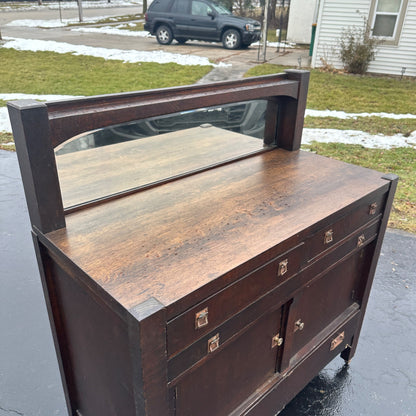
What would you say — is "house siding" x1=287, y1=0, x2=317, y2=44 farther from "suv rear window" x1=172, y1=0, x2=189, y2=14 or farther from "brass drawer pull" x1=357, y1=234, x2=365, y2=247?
"brass drawer pull" x1=357, y1=234, x2=365, y2=247

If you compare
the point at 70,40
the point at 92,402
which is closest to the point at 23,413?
the point at 92,402

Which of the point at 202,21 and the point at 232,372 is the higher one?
the point at 202,21

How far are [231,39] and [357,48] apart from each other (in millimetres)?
4034

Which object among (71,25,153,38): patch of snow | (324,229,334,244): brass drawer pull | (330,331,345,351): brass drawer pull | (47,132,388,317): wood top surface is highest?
(47,132,388,317): wood top surface

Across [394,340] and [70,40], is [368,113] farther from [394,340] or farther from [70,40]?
[70,40]

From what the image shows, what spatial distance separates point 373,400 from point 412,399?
17cm

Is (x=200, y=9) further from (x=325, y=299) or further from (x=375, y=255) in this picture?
(x=325, y=299)

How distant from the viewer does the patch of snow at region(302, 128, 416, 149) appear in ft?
16.0

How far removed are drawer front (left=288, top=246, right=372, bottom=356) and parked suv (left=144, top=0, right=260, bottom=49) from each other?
35.2 feet

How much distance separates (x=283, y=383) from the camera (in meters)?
1.51

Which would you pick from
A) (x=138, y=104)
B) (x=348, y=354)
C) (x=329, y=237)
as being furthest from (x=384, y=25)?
(x=138, y=104)

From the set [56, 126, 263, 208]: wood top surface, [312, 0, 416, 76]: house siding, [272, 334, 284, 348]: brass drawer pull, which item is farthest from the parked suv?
[272, 334, 284, 348]: brass drawer pull

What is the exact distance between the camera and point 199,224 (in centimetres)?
121

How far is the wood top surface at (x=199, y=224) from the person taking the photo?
3.16ft
